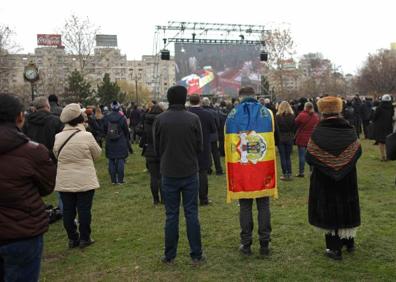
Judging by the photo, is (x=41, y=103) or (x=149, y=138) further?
(x=149, y=138)

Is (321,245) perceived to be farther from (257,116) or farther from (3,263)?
(3,263)

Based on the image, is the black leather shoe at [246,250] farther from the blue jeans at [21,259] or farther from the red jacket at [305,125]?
the red jacket at [305,125]

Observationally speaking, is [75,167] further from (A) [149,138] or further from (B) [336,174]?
(B) [336,174]

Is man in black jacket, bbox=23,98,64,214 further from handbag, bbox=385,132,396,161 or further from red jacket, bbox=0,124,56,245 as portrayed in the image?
handbag, bbox=385,132,396,161

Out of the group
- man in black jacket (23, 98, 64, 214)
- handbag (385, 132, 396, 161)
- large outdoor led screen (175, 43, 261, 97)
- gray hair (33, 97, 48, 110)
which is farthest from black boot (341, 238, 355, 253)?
large outdoor led screen (175, 43, 261, 97)

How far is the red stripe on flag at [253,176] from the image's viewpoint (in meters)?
5.39

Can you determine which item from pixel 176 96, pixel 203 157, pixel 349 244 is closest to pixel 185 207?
pixel 176 96

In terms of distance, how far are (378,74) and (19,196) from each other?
65072 millimetres

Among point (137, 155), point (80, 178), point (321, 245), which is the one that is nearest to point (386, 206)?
point (321, 245)

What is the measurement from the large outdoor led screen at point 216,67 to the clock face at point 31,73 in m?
19.8

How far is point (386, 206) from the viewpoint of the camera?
7.80m

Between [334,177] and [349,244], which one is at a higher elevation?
[334,177]

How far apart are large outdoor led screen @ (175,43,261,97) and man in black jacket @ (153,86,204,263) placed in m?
29.7

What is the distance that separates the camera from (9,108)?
11.0 ft
